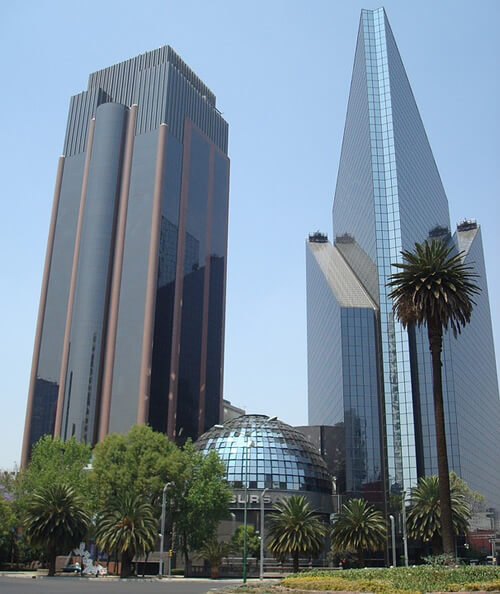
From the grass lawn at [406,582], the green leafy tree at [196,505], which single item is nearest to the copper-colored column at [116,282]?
the green leafy tree at [196,505]

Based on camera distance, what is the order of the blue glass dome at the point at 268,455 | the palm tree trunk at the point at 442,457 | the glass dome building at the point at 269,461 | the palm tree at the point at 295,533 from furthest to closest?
the blue glass dome at the point at 268,455, the glass dome building at the point at 269,461, the palm tree at the point at 295,533, the palm tree trunk at the point at 442,457

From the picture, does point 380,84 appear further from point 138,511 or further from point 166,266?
point 138,511

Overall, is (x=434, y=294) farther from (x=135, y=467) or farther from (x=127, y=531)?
(x=135, y=467)

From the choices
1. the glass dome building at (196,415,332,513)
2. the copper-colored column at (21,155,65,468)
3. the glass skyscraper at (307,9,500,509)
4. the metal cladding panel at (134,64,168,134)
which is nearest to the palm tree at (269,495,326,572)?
the glass dome building at (196,415,332,513)

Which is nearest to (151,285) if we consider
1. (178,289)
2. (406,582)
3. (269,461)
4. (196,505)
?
(178,289)

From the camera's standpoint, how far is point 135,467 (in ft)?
263

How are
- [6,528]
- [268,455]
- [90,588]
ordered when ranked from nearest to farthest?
[90,588] → [6,528] → [268,455]

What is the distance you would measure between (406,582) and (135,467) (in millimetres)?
53280

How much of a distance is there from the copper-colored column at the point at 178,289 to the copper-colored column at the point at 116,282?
12720 mm

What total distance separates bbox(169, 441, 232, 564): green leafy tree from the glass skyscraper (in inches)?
1611

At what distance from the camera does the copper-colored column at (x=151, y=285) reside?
128875 millimetres

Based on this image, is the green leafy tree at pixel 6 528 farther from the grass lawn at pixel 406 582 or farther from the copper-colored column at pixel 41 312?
the grass lawn at pixel 406 582

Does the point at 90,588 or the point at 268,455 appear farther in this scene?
the point at 268,455

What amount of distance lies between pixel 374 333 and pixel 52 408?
69.7 m
